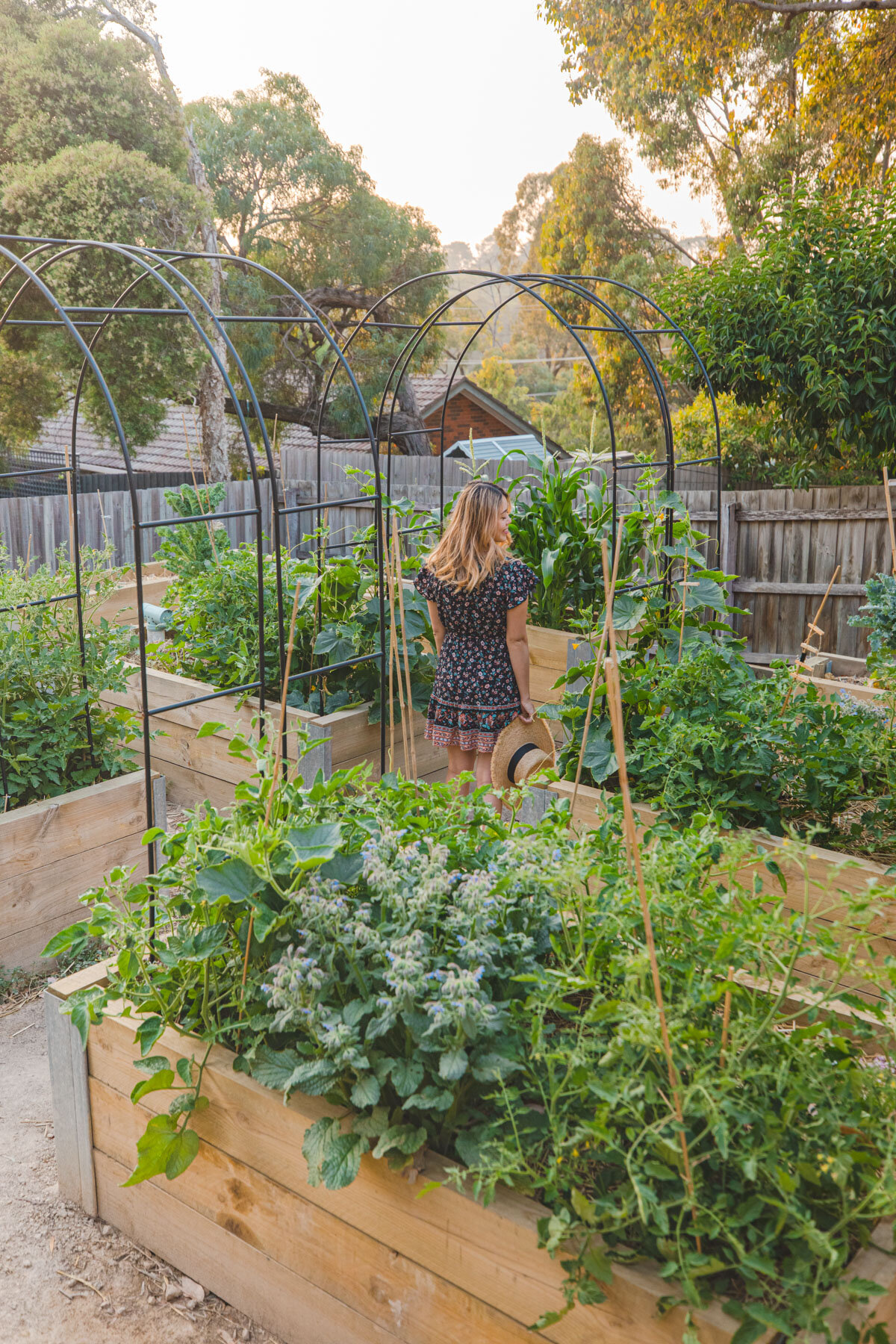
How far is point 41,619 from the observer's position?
3.34m

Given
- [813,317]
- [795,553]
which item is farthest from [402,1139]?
[795,553]

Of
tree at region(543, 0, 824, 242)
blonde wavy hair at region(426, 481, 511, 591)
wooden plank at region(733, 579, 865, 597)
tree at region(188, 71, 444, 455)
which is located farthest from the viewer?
tree at region(188, 71, 444, 455)

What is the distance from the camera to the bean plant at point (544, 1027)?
1.20 meters

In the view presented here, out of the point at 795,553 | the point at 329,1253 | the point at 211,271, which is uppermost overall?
the point at 211,271

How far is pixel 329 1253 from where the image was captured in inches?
60.9

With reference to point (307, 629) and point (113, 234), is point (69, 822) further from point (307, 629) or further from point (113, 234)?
point (113, 234)

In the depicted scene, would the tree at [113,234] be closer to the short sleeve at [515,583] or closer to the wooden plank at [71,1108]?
the short sleeve at [515,583]

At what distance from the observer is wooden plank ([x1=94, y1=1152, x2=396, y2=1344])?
1.57 meters

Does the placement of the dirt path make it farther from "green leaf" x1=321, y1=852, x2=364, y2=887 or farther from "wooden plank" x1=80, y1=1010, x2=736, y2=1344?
"green leaf" x1=321, y1=852, x2=364, y2=887

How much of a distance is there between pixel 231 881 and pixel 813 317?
250 inches

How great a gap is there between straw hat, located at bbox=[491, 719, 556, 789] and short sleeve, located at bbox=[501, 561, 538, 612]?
18.1 inches

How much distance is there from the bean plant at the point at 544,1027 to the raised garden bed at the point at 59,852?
3.94 feet

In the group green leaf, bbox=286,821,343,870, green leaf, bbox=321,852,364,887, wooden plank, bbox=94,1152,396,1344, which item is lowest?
wooden plank, bbox=94,1152,396,1344

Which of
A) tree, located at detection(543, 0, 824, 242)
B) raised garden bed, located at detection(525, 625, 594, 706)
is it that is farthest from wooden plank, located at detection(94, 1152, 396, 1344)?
tree, located at detection(543, 0, 824, 242)
